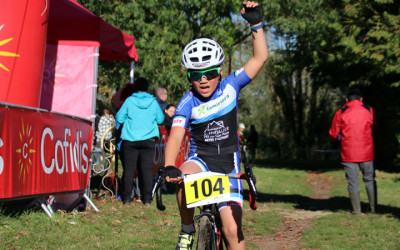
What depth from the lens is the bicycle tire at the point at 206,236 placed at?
4113mm

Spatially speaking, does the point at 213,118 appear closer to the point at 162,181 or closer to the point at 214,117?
the point at 214,117

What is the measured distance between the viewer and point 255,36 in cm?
452

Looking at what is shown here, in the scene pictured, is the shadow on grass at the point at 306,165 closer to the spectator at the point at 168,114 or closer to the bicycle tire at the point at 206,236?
the spectator at the point at 168,114

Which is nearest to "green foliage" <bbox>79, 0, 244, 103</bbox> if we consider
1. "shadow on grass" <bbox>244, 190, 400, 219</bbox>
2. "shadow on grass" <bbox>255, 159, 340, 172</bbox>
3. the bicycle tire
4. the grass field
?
"shadow on grass" <bbox>255, 159, 340, 172</bbox>

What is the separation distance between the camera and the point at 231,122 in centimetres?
461

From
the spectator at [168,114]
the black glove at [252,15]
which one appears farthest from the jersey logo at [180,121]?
the spectator at [168,114]

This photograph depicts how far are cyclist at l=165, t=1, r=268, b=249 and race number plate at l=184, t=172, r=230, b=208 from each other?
165 mm

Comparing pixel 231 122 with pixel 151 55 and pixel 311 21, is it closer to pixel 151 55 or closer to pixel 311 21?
pixel 151 55

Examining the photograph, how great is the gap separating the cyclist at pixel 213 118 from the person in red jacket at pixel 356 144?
5775 mm

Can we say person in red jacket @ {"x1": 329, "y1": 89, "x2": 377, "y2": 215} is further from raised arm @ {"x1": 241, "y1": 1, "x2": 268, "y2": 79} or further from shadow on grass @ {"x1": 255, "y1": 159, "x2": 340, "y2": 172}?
shadow on grass @ {"x1": 255, "y1": 159, "x2": 340, "y2": 172}

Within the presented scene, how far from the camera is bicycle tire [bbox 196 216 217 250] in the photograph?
13.5ft

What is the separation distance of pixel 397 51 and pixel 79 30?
12.1m

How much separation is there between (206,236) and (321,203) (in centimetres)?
880

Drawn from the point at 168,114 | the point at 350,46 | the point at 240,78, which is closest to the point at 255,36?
the point at 240,78
